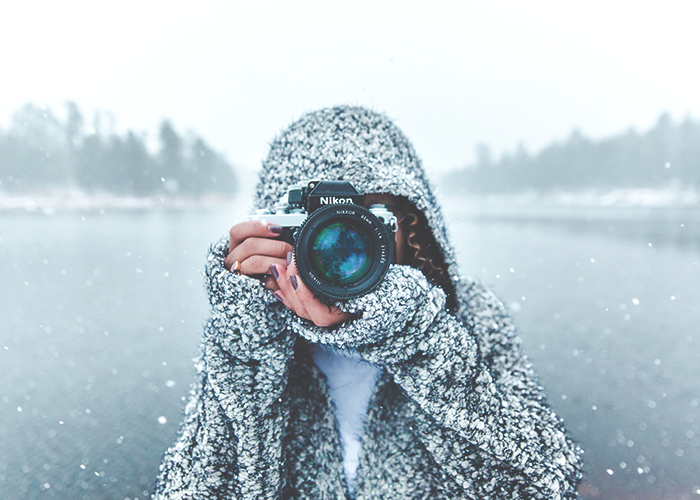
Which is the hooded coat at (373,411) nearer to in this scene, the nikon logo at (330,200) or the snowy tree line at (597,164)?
the nikon logo at (330,200)

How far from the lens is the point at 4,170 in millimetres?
24562

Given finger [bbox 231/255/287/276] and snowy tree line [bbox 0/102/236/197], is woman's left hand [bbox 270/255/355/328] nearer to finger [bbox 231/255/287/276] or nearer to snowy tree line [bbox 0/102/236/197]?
finger [bbox 231/255/287/276]

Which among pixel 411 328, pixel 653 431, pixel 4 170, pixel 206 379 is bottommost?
pixel 653 431

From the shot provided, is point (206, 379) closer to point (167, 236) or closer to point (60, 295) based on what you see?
point (60, 295)

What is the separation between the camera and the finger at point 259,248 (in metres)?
0.79

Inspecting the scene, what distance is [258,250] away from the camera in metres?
0.79

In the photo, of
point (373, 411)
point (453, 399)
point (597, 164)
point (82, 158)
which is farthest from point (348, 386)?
point (597, 164)

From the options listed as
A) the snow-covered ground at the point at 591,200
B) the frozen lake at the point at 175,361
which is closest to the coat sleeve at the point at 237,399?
the frozen lake at the point at 175,361

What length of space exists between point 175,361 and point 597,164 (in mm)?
39482

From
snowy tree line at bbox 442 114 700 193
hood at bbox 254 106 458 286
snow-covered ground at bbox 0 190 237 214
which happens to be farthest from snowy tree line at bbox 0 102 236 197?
hood at bbox 254 106 458 286

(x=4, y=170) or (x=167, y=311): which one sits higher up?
(x=4, y=170)

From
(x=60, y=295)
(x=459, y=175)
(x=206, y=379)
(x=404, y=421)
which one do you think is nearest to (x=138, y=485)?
(x=206, y=379)

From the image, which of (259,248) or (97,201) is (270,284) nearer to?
(259,248)

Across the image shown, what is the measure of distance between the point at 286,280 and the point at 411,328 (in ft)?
0.93
